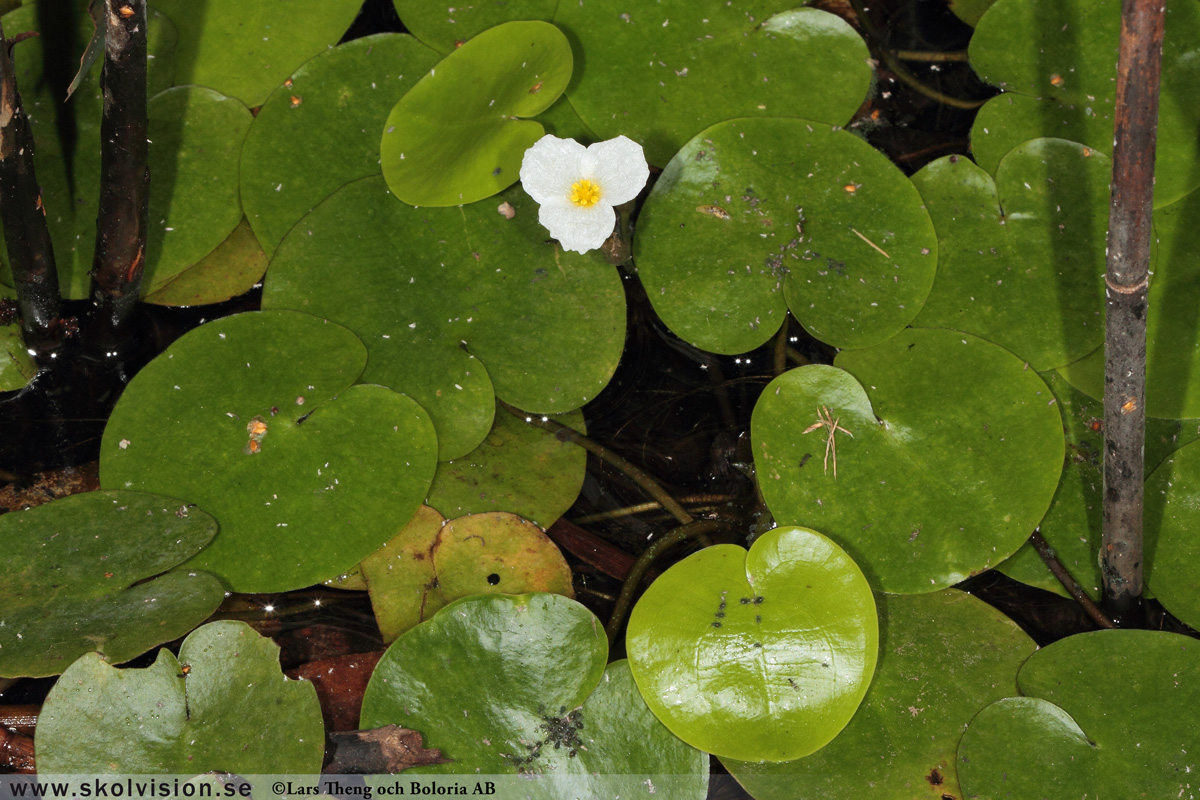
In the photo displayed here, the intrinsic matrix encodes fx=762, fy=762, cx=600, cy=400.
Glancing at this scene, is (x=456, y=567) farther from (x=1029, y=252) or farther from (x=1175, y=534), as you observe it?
(x=1175, y=534)

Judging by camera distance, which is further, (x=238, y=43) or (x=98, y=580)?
(x=238, y=43)

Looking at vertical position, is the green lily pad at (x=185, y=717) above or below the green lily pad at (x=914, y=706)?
above

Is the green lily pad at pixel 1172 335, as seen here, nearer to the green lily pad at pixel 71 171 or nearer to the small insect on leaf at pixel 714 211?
the small insect on leaf at pixel 714 211

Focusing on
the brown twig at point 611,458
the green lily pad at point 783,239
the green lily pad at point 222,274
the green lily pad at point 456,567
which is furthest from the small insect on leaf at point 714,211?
the green lily pad at point 222,274

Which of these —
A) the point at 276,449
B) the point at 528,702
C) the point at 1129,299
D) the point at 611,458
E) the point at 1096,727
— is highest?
the point at 1129,299

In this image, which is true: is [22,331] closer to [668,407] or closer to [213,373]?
[213,373]

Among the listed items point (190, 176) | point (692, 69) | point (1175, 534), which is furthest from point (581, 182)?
point (1175, 534)
